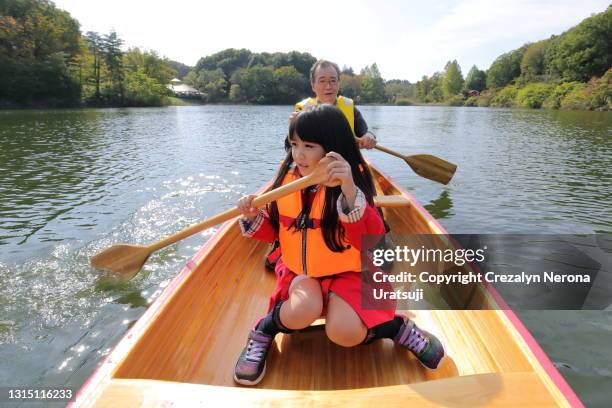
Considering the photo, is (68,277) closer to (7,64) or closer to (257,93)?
(7,64)

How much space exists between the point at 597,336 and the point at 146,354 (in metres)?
2.85

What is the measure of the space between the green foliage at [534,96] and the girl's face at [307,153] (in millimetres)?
44968

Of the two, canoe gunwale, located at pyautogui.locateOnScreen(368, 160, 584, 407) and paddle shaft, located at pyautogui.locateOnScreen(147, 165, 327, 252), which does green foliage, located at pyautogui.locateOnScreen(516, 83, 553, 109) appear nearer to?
canoe gunwale, located at pyautogui.locateOnScreen(368, 160, 584, 407)

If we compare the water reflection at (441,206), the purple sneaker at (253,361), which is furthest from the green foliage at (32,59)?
the purple sneaker at (253,361)

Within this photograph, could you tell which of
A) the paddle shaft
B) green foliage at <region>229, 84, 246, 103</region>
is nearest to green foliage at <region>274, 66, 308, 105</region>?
green foliage at <region>229, 84, 246, 103</region>

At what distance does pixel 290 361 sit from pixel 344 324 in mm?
412

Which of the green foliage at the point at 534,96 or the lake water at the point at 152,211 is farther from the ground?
the green foliage at the point at 534,96

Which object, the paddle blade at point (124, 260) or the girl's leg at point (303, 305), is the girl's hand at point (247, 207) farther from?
the paddle blade at point (124, 260)

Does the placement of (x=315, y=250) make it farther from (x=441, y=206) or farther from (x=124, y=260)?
(x=441, y=206)

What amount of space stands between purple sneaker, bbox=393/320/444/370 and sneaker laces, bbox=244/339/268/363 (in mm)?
592

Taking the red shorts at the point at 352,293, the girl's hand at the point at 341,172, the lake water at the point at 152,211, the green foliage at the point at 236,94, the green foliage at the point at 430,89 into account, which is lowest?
the lake water at the point at 152,211

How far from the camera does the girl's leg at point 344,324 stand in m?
1.75

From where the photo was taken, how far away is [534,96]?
4119 cm

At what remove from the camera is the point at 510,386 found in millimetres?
1267
